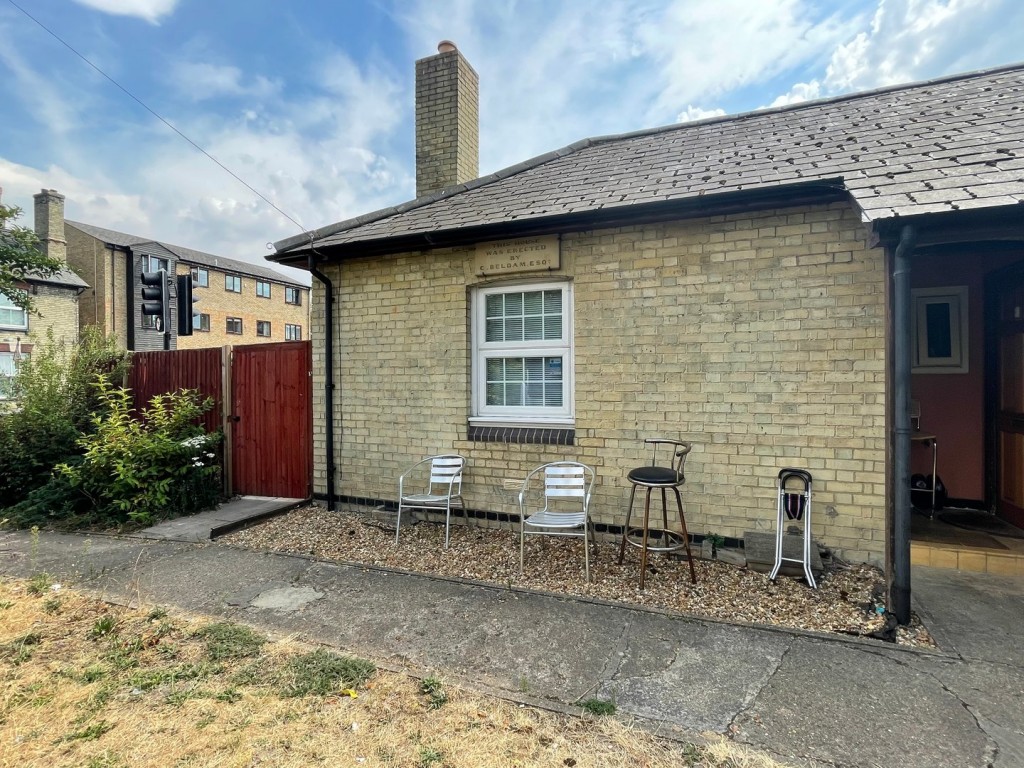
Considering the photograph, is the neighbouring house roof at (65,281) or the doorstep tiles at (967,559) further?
the neighbouring house roof at (65,281)

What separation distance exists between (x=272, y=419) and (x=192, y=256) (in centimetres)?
3209

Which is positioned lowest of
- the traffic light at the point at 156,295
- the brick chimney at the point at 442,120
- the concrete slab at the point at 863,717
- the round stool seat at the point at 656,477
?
the concrete slab at the point at 863,717

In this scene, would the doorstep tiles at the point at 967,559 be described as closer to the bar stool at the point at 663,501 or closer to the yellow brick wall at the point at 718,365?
the yellow brick wall at the point at 718,365

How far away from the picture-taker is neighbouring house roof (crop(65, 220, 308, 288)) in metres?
27.3

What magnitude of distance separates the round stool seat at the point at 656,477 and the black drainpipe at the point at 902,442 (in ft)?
4.56

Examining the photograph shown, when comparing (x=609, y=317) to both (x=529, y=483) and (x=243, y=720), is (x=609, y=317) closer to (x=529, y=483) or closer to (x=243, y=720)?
(x=529, y=483)

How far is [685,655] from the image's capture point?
3.00m

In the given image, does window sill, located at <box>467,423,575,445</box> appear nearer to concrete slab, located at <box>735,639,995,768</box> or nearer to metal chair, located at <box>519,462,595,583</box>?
metal chair, located at <box>519,462,595,583</box>

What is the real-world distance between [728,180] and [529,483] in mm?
3455

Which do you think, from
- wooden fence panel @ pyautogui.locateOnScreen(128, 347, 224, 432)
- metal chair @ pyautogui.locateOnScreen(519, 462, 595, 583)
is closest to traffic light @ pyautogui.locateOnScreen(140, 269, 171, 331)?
wooden fence panel @ pyautogui.locateOnScreen(128, 347, 224, 432)

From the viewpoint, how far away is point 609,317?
4.94m

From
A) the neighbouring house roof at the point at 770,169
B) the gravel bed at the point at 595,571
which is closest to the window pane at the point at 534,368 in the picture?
the neighbouring house roof at the point at 770,169

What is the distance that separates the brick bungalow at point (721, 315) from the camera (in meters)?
4.02

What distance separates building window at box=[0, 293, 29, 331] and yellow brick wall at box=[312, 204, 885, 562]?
25.1 metres
